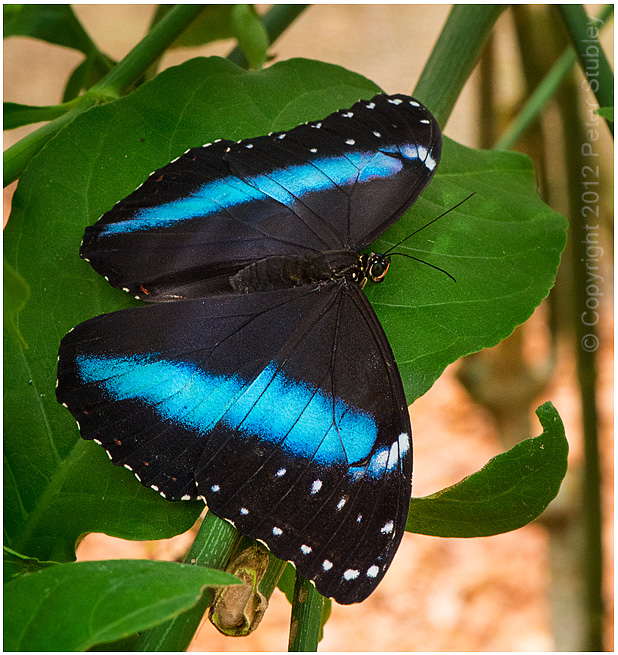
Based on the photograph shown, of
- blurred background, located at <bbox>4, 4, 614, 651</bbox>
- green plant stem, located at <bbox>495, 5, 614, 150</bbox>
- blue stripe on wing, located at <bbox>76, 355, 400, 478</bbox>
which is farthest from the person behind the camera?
blurred background, located at <bbox>4, 4, 614, 651</bbox>

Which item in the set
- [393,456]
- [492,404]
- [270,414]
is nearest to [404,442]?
[393,456]

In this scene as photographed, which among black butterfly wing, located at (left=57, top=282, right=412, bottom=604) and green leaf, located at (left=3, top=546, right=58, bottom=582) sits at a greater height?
black butterfly wing, located at (left=57, top=282, right=412, bottom=604)

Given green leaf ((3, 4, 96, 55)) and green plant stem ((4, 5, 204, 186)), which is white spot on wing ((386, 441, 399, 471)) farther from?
green leaf ((3, 4, 96, 55))

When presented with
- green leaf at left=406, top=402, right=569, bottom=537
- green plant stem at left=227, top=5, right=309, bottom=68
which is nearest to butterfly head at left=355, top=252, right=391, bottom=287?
green leaf at left=406, top=402, right=569, bottom=537

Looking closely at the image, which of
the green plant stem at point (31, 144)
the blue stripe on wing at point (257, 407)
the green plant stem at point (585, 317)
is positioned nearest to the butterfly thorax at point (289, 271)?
the blue stripe on wing at point (257, 407)

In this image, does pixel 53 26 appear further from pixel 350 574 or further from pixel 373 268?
pixel 350 574
